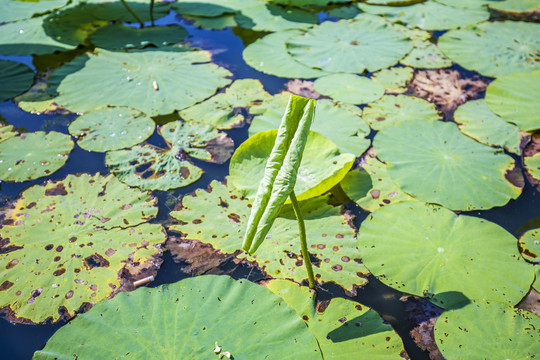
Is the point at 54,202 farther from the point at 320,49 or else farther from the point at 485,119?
the point at 485,119

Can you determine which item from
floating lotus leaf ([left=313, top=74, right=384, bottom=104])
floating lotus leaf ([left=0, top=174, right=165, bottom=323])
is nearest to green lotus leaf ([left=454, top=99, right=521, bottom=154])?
floating lotus leaf ([left=313, top=74, right=384, bottom=104])

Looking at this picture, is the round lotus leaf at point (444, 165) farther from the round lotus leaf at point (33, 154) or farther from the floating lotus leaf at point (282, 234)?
the round lotus leaf at point (33, 154)

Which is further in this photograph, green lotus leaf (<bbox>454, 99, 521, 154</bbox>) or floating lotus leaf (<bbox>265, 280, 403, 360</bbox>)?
green lotus leaf (<bbox>454, 99, 521, 154</bbox>)

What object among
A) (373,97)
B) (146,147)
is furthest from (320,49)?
(146,147)

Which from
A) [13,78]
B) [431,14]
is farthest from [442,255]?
[13,78]

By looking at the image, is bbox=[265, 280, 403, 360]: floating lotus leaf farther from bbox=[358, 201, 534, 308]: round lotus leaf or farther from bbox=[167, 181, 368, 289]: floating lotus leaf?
bbox=[358, 201, 534, 308]: round lotus leaf

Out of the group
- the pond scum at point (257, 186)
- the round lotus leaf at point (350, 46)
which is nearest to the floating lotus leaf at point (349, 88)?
the pond scum at point (257, 186)
